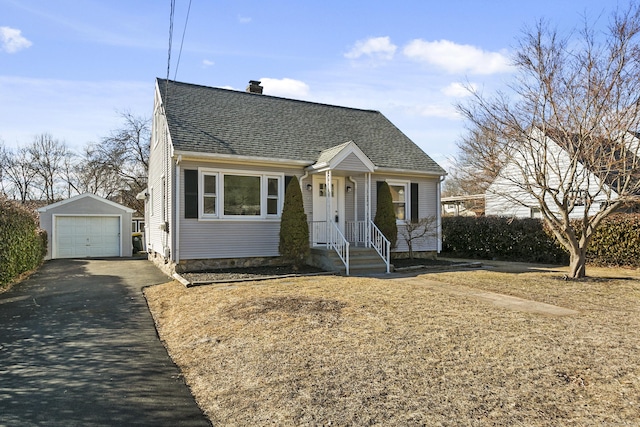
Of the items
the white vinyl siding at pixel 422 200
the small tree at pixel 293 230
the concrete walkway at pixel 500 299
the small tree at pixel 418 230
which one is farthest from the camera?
the white vinyl siding at pixel 422 200

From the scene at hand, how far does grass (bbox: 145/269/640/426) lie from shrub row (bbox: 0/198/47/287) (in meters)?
4.64

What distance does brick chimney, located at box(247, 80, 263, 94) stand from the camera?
656 inches

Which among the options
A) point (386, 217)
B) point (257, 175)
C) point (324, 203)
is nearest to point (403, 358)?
point (257, 175)

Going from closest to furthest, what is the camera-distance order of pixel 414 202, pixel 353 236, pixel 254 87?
pixel 353 236
pixel 414 202
pixel 254 87

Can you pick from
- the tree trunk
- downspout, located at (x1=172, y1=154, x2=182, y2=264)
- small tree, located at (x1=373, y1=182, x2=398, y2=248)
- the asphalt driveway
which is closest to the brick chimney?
downspout, located at (x1=172, y1=154, x2=182, y2=264)

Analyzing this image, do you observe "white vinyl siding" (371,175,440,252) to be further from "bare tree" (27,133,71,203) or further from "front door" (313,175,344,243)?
"bare tree" (27,133,71,203)

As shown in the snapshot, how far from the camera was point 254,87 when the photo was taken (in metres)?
16.7

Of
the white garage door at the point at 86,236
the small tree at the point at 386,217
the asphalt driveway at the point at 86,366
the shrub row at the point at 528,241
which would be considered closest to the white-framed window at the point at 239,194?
the small tree at the point at 386,217

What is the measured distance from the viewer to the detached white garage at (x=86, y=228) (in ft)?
61.9

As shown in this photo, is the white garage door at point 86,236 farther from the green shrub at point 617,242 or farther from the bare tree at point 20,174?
the bare tree at point 20,174

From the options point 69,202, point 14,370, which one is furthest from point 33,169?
point 14,370

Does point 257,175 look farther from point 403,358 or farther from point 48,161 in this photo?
point 48,161

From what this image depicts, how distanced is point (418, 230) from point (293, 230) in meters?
5.44

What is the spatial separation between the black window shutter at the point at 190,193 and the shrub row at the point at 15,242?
161 inches
